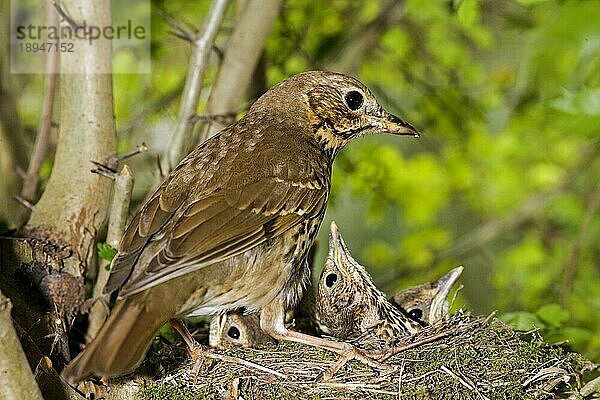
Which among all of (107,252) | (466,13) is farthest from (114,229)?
(466,13)

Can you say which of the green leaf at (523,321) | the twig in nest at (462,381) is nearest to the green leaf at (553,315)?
the green leaf at (523,321)

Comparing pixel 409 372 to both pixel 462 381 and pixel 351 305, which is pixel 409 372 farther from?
pixel 351 305

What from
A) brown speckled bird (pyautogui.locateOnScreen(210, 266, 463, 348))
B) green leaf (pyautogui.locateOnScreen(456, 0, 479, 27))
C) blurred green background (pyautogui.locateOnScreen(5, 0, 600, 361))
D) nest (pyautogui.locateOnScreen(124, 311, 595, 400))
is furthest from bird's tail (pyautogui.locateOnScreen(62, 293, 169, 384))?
blurred green background (pyautogui.locateOnScreen(5, 0, 600, 361))

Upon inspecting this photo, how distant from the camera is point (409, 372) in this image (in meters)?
2.97

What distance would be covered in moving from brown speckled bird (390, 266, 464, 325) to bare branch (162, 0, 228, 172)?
44.9 inches

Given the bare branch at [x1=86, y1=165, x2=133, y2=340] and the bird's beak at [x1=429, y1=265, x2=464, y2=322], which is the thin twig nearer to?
the bare branch at [x1=86, y1=165, x2=133, y2=340]

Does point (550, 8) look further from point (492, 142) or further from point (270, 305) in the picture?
point (270, 305)

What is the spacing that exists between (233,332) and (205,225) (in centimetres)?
77

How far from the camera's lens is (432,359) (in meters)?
3.03

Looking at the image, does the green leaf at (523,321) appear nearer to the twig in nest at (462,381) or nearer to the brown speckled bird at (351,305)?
the brown speckled bird at (351,305)

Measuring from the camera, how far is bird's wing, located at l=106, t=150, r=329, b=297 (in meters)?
2.69

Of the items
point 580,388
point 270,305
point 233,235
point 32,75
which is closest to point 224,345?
point 270,305

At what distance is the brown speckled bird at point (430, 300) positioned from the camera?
3742 millimetres

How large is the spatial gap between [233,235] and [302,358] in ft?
1.85
